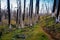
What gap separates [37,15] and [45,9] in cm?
21

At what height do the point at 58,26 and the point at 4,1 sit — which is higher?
the point at 4,1

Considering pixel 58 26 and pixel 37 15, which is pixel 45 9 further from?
pixel 58 26

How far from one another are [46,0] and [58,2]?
257 millimetres

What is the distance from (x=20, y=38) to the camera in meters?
3.02

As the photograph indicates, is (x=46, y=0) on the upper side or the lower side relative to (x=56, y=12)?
upper

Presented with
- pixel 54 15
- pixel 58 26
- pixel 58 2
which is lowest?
pixel 58 26

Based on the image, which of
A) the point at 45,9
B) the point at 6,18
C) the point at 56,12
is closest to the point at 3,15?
the point at 6,18

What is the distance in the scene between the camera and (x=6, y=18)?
10.1 feet

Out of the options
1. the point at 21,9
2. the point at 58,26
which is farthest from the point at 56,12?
the point at 21,9

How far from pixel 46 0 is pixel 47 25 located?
1.75 ft

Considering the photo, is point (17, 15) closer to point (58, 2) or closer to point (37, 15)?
point (37, 15)

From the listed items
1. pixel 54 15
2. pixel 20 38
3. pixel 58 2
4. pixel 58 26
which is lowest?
pixel 20 38

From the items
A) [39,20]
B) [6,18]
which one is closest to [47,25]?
[39,20]

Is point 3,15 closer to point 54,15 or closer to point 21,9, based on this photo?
point 21,9
